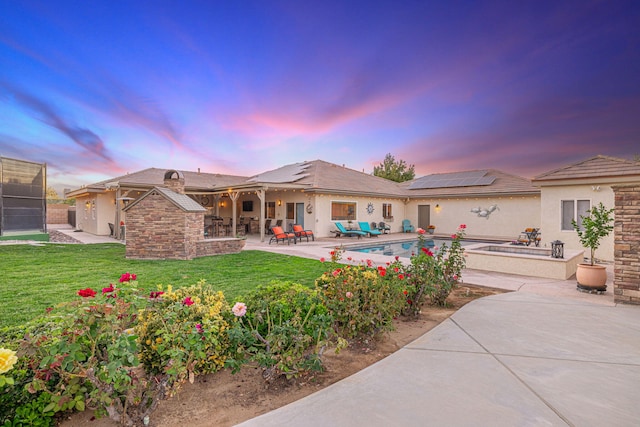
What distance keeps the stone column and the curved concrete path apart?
1.44 meters

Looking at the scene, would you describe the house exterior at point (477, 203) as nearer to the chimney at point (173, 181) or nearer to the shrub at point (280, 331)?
the chimney at point (173, 181)

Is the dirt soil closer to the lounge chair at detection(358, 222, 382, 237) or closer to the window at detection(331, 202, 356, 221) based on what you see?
the lounge chair at detection(358, 222, 382, 237)

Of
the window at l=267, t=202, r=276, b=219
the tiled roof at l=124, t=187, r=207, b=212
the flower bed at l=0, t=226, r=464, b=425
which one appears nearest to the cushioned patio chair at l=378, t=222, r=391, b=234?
the window at l=267, t=202, r=276, b=219

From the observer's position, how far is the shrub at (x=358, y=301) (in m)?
3.32

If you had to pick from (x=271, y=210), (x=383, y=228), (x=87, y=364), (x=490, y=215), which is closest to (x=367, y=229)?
(x=383, y=228)

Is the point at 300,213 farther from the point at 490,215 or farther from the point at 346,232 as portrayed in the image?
the point at 490,215

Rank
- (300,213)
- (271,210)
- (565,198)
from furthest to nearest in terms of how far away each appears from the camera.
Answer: (271,210) < (300,213) < (565,198)

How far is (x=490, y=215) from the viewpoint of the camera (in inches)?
719

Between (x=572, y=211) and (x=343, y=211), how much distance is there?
1073cm

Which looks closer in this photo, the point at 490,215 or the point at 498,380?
the point at 498,380

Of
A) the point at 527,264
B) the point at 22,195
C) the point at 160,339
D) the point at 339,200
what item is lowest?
the point at 527,264

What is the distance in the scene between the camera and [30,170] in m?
18.7

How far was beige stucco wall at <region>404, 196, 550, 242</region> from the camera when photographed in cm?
1703

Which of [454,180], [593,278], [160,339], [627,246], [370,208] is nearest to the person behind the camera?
[160,339]
